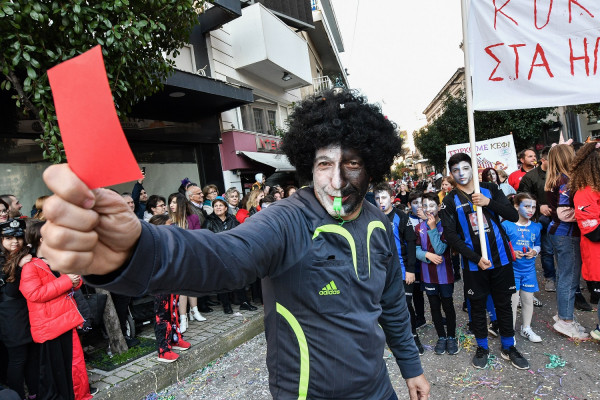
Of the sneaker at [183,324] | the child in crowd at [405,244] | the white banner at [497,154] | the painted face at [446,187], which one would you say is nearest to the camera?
the child in crowd at [405,244]

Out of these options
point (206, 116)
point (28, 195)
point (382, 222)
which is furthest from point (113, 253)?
point (206, 116)

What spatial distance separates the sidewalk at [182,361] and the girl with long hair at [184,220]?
0.61 ft

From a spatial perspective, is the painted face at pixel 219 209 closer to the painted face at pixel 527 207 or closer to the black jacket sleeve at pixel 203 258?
the painted face at pixel 527 207

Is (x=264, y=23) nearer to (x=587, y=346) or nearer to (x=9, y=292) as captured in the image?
(x=9, y=292)

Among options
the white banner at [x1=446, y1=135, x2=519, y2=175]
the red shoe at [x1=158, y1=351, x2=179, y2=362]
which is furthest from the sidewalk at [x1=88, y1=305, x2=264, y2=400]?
the white banner at [x1=446, y1=135, x2=519, y2=175]

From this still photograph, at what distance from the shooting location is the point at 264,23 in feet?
38.2

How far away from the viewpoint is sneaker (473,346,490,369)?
3568 mm

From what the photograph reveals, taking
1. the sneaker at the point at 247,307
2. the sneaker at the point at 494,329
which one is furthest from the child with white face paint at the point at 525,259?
the sneaker at the point at 247,307

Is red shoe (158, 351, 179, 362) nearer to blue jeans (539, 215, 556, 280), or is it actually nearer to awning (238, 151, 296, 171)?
blue jeans (539, 215, 556, 280)

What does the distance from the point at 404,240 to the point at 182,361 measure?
2953mm

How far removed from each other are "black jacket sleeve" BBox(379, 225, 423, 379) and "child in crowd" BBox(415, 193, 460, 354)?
90.3 inches

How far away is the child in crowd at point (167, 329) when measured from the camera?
402cm

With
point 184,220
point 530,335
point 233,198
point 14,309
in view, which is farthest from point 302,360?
point 233,198

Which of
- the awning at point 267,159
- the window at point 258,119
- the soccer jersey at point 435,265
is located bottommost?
the soccer jersey at point 435,265
